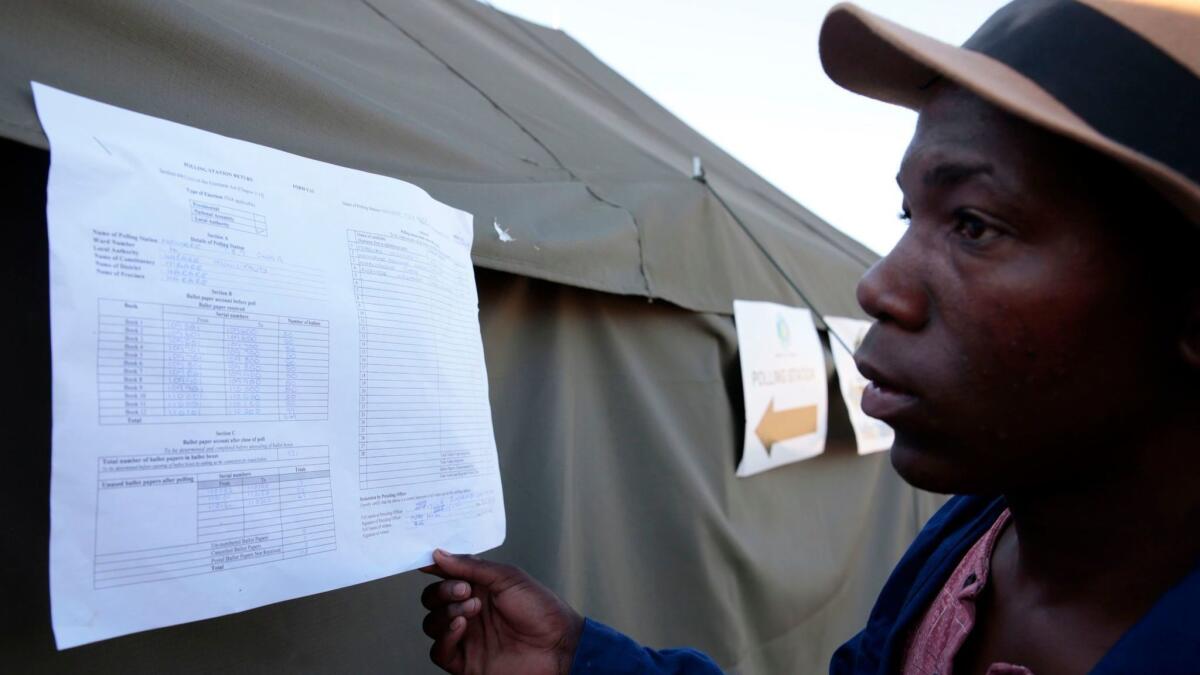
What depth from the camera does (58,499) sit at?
578 millimetres

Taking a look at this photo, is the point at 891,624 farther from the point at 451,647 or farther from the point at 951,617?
the point at 451,647

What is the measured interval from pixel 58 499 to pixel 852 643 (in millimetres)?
900

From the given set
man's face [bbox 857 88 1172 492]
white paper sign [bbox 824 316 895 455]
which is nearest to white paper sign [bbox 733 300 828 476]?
white paper sign [bbox 824 316 895 455]

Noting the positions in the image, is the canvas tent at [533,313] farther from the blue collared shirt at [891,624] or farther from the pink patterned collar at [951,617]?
the pink patterned collar at [951,617]

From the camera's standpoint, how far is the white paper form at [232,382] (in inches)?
23.7

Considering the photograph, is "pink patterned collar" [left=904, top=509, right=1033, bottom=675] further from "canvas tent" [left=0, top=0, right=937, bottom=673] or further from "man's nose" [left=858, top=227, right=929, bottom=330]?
"canvas tent" [left=0, top=0, right=937, bottom=673]

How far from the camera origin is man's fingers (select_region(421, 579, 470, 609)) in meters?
0.83

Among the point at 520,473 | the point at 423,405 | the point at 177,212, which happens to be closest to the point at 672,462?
the point at 520,473

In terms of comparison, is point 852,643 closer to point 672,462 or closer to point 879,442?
point 672,462

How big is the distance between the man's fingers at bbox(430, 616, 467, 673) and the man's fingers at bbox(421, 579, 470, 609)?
2cm

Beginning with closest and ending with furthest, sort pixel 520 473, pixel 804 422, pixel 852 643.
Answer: pixel 852 643 → pixel 520 473 → pixel 804 422

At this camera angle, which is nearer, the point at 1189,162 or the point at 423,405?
the point at 1189,162

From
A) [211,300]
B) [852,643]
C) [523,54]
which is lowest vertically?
[852,643]

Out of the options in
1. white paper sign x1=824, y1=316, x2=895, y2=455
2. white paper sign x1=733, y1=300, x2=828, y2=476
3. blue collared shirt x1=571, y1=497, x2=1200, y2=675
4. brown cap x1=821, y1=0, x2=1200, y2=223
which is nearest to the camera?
brown cap x1=821, y1=0, x2=1200, y2=223
